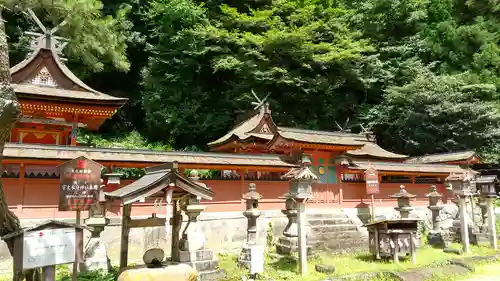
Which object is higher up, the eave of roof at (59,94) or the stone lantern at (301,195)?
the eave of roof at (59,94)

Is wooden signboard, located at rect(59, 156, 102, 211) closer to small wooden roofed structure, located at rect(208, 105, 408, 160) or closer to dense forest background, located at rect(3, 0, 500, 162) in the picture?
small wooden roofed structure, located at rect(208, 105, 408, 160)

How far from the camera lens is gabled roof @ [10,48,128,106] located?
16.3m

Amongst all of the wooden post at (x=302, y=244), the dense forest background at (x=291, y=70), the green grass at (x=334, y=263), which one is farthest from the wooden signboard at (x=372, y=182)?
the dense forest background at (x=291, y=70)

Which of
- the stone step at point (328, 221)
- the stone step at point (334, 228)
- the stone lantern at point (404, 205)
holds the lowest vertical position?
the stone step at point (334, 228)

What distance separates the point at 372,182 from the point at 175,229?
35.8 feet

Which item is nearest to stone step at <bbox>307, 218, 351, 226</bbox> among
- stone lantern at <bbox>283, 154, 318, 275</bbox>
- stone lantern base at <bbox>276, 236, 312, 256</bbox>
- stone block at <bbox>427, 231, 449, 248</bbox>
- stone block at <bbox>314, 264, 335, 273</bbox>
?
stone lantern base at <bbox>276, 236, 312, 256</bbox>

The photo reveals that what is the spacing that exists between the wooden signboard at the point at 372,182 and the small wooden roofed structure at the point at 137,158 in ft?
12.4

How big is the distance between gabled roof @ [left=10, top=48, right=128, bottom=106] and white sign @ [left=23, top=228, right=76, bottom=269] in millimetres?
10761

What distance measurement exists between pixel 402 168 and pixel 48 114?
58.8 feet

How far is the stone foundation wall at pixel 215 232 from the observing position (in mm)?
12969

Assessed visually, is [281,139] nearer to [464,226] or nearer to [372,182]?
[372,182]

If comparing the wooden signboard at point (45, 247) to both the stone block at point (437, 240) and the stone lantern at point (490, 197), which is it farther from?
the stone lantern at point (490, 197)

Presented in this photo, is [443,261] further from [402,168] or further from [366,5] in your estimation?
[366,5]

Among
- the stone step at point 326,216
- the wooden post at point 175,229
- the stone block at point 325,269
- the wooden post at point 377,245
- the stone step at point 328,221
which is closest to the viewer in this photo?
the wooden post at point 175,229
